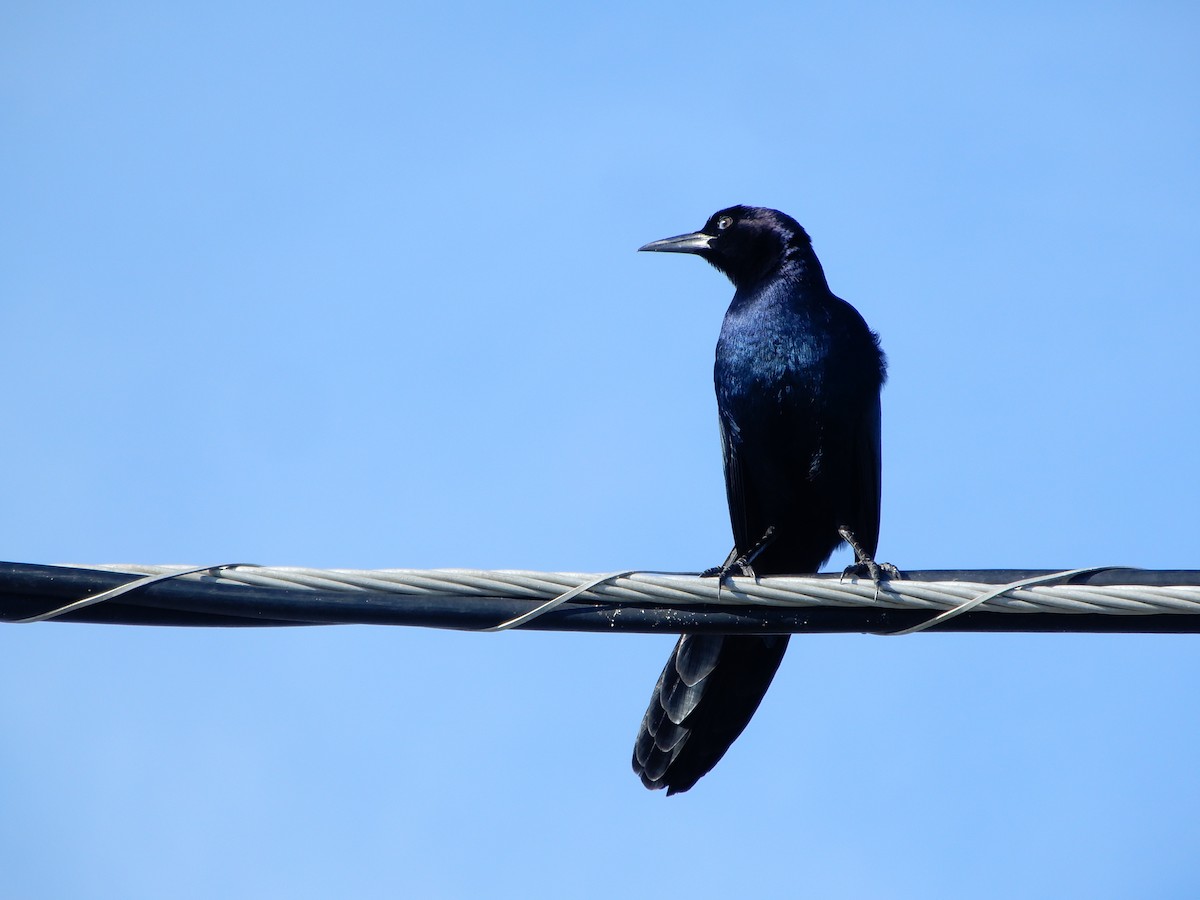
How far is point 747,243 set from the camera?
6.86 meters

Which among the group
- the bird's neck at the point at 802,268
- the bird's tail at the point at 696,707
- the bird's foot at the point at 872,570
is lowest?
the bird's tail at the point at 696,707

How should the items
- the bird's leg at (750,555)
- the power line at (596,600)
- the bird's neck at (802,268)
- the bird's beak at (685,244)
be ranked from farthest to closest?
the bird's beak at (685,244), the bird's neck at (802,268), the bird's leg at (750,555), the power line at (596,600)

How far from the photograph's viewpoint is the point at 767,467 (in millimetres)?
5781

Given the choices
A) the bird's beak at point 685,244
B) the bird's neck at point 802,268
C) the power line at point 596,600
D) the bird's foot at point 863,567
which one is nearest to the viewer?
A: the power line at point 596,600

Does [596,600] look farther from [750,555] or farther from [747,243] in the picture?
[747,243]

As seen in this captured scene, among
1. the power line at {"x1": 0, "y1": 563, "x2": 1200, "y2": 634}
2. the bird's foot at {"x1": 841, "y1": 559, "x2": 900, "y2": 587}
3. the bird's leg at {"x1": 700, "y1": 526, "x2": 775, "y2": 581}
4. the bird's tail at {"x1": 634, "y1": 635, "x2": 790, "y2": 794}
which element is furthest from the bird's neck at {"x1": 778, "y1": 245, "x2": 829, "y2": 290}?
the power line at {"x1": 0, "y1": 563, "x2": 1200, "y2": 634}

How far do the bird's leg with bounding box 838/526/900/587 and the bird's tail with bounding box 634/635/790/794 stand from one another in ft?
1.41

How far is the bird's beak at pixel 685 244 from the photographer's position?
282 inches

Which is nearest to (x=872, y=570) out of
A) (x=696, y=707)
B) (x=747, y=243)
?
(x=696, y=707)

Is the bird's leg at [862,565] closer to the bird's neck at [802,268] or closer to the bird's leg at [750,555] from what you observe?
the bird's leg at [750,555]

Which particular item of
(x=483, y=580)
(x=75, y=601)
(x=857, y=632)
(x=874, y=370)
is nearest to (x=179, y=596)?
(x=75, y=601)

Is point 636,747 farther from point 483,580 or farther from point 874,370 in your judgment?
point 874,370

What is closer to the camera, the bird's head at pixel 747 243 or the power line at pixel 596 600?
the power line at pixel 596 600

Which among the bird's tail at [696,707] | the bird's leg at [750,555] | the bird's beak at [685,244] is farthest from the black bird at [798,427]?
the bird's beak at [685,244]
